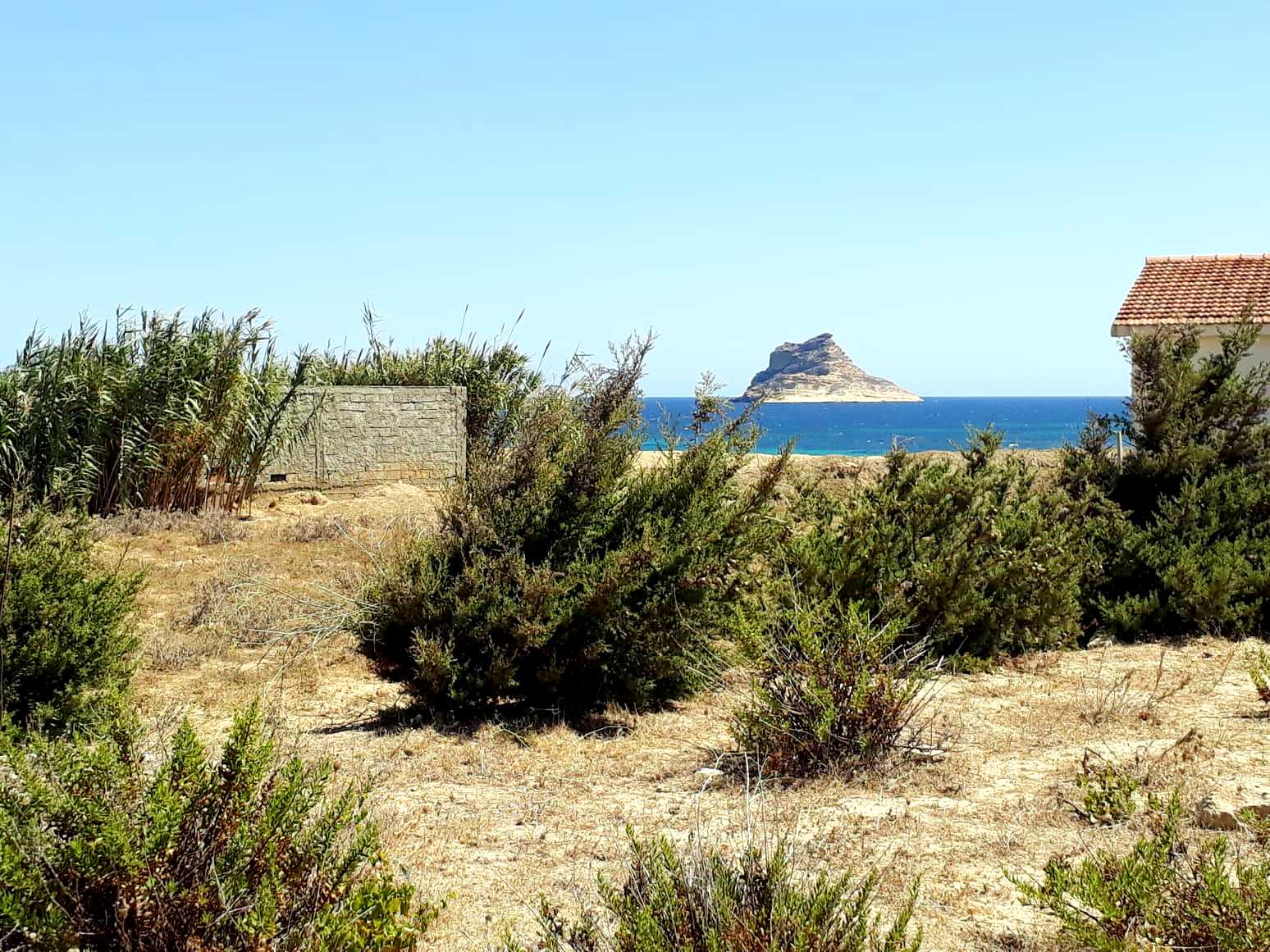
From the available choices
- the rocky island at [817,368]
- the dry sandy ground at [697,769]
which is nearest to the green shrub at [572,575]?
the dry sandy ground at [697,769]

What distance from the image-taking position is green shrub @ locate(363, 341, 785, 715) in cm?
647

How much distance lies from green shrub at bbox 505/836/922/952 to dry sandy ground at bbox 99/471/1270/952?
48 cm

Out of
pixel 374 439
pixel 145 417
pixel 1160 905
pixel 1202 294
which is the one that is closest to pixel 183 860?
pixel 1160 905

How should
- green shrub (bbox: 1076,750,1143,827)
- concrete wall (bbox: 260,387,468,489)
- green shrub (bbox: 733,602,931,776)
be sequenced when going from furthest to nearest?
concrete wall (bbox: 260,387,468,489), green shrub (bbox: 733,602,931,776), green shrub (bbox: 1076,750,1143,827)

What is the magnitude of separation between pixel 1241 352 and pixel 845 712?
21.0 feet

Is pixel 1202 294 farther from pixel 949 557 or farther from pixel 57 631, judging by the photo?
pixel 57 631

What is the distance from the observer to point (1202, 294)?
832 inches

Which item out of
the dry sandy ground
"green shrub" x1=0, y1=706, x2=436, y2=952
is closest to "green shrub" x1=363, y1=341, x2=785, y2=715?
the dry sandy ground

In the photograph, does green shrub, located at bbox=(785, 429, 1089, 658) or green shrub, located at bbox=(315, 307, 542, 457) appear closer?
green shrub, located at bbox=(785, 429, 1089, 658)

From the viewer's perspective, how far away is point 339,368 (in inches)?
811

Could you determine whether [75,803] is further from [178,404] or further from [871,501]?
[178,404]

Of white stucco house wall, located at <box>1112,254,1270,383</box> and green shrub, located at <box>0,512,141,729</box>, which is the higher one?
white stucco house wall, located at <box>1112,254,1270,383</box>

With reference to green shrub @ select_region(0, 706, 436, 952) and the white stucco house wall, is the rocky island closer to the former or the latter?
the white stucco house wall

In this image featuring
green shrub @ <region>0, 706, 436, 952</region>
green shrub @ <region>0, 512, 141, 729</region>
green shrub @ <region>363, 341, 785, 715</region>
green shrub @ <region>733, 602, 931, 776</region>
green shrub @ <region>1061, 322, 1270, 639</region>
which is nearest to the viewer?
green shrub @ <region>0, 706, 436, 952</region>
